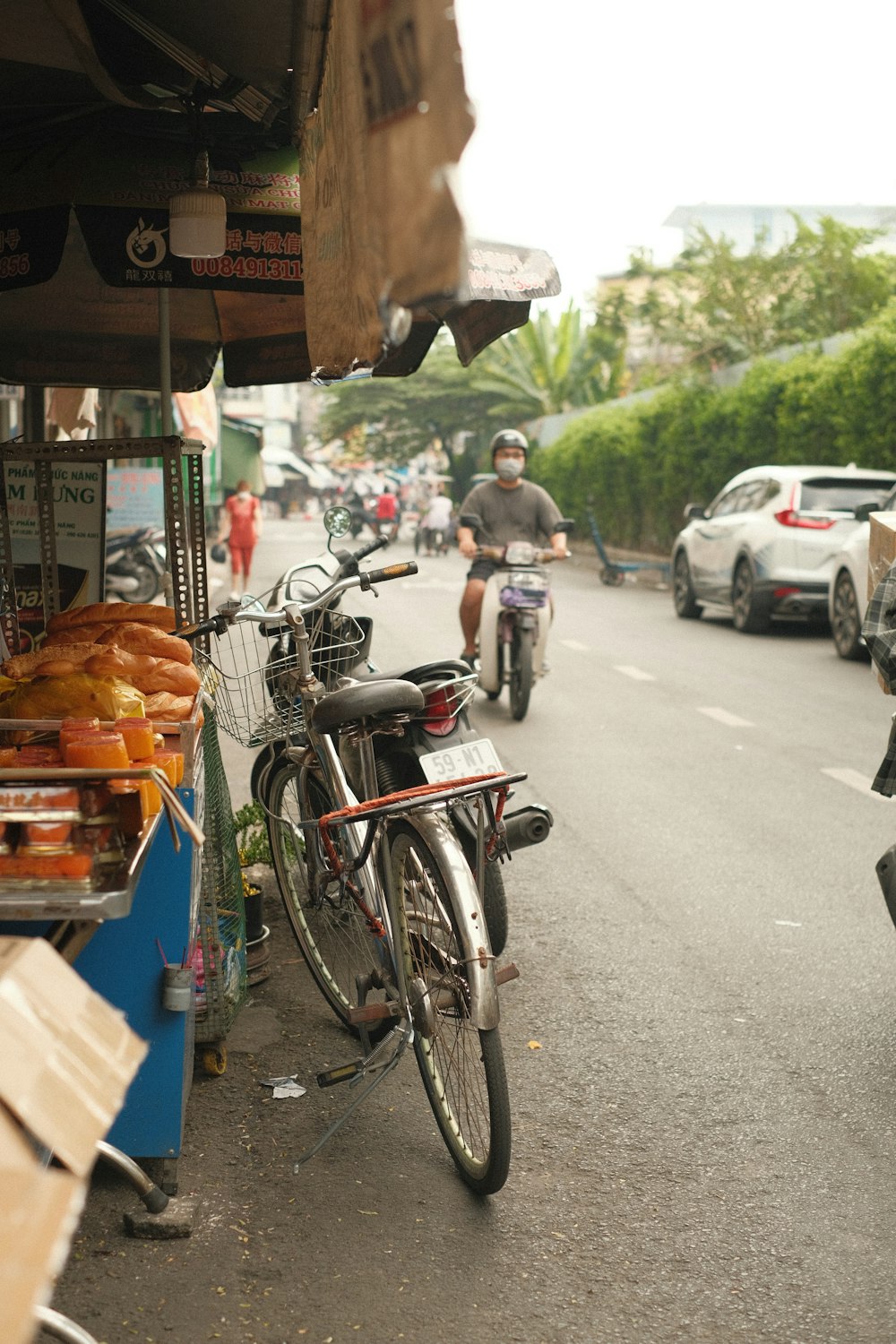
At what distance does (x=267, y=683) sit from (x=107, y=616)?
560 millimetres

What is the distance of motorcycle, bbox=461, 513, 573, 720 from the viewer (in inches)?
388

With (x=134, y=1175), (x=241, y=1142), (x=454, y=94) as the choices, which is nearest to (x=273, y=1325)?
(x=134, y=1175)

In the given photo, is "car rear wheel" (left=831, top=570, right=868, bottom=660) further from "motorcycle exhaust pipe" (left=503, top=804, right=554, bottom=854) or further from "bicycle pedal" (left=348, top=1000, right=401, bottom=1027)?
"bicycle pedal" (left=348, top=1000, right=401, bottom=1027)

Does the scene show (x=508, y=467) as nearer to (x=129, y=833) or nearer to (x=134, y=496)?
(x=129, y=833)

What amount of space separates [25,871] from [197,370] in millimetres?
4897

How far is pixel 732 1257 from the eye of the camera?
3123 millimetres

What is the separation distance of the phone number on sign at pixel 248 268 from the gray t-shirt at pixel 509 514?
5.60 meters

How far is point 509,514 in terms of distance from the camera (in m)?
10.2

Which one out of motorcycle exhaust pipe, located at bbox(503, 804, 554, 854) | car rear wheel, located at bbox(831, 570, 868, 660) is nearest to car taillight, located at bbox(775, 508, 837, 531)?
car rear wheel, located at bbox(831, 570, 868, 660)

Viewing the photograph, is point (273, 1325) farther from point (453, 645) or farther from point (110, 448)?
point (453, 645)

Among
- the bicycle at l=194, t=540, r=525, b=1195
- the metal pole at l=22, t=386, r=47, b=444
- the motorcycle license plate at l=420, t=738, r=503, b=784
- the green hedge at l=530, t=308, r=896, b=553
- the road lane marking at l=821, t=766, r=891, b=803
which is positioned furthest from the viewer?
the green hedge at l=530, t=308, r=896, b=553

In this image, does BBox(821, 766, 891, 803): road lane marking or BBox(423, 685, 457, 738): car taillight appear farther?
BBox(821, 766, 891, 803): road lane marking

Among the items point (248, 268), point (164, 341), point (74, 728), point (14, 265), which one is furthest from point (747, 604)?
point (74, 728)

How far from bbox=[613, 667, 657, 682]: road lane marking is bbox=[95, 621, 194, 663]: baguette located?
853 centimetres
